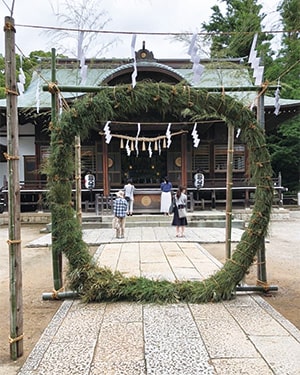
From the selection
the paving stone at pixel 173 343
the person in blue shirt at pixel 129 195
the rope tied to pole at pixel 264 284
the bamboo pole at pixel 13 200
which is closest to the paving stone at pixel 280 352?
the paving stone at pixel 173 343

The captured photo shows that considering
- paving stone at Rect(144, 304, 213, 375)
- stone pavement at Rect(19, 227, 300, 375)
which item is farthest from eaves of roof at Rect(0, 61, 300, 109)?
paving stone at Rect(144, 304, 213, 375)

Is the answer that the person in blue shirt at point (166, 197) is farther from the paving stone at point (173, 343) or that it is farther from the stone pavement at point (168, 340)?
the paving stone at point (173, 343)

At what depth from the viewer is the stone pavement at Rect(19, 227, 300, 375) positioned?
247 centimetres

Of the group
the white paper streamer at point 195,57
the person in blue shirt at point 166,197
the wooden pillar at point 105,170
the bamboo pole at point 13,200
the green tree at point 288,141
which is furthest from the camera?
the green tree at point 288,141

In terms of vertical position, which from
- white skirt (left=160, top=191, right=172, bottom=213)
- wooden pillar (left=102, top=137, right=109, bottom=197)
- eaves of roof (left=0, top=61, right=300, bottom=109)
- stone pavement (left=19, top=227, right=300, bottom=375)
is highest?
eaves of roof (left=0, top=61, right=300, bottom=109)

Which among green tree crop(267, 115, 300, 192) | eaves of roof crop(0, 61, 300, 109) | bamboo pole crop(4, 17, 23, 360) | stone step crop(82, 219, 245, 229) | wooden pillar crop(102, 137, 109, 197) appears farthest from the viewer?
green tree crop(267, 115, 300, 192)

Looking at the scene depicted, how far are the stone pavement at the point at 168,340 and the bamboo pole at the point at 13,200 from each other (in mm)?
261

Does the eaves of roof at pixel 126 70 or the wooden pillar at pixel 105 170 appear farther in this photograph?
the wooden pillar at pixel 105 170

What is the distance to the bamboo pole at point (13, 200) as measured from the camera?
278 centimetres

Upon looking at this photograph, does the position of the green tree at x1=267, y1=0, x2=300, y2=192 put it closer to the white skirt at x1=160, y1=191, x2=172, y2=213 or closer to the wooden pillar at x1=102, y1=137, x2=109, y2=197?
the white skirt at x1=160, y1=191, x2=172, y2=213

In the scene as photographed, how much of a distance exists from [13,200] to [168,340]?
1762mm

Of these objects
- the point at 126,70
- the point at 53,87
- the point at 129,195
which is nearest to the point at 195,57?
the point at 53,87

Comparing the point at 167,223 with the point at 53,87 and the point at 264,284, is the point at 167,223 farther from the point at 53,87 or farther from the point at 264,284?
the point at 53,87

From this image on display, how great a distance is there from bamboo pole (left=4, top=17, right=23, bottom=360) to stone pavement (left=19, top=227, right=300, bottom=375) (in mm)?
261
